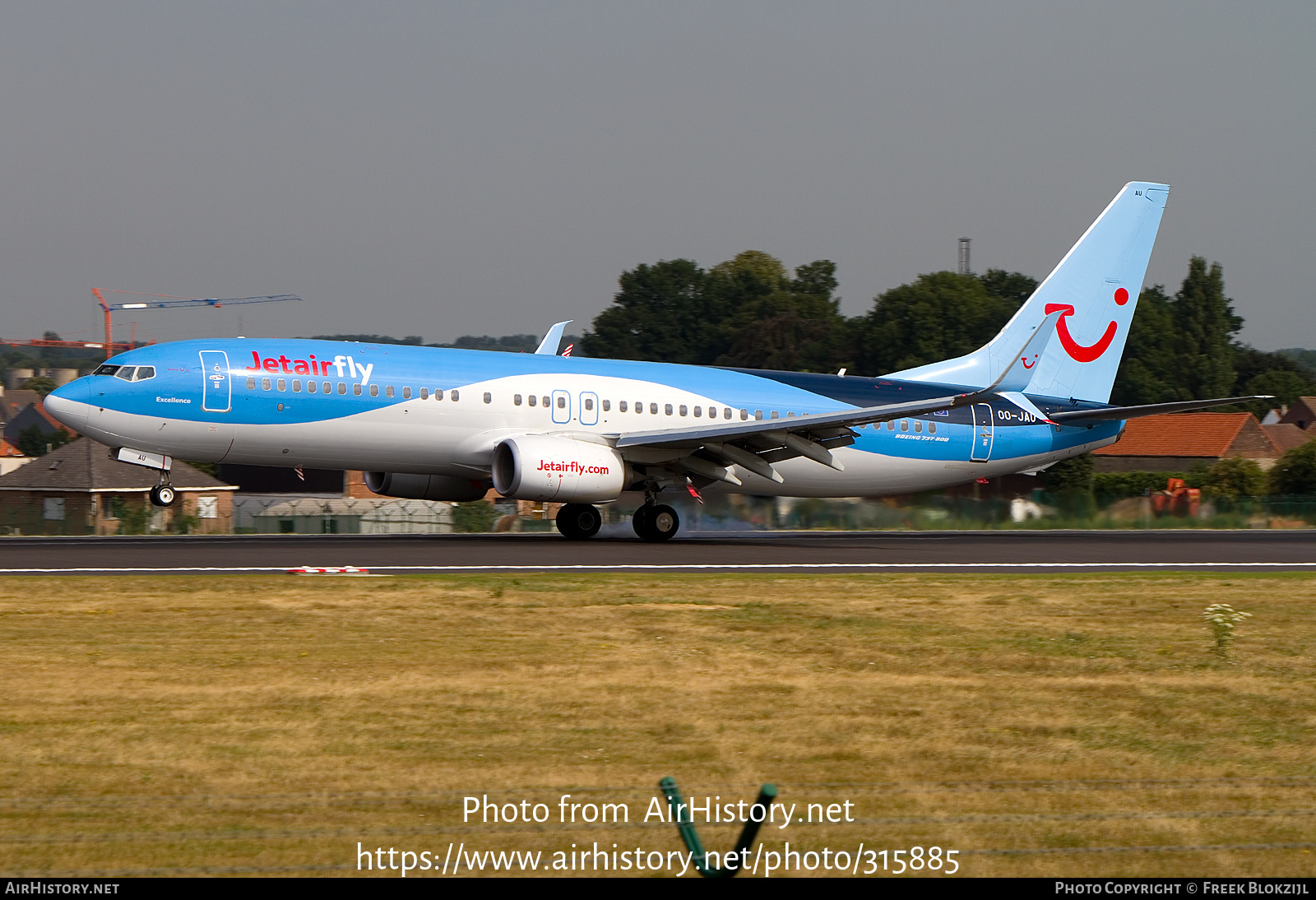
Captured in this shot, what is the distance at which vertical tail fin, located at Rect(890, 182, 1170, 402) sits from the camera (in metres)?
36.7

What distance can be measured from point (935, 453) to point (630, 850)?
27442mm

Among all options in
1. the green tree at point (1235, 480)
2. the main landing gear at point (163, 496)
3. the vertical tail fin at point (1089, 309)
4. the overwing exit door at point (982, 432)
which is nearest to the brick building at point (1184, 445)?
the green tree at point (1235, 480)

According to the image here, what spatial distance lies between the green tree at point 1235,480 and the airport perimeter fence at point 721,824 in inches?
2285

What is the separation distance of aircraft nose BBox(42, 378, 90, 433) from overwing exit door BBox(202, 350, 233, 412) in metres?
2.24

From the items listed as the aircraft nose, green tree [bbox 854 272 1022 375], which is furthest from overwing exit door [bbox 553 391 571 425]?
green tree [bbox 854 272 1022 375]

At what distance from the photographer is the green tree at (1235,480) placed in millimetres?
63250

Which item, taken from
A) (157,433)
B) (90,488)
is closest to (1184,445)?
(90,488)

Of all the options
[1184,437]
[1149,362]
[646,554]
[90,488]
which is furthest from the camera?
[1149,362]

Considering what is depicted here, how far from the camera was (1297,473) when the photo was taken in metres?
58.6

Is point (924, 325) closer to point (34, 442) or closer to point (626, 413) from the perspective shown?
point (34, 442)

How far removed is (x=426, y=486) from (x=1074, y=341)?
1772 centimetres

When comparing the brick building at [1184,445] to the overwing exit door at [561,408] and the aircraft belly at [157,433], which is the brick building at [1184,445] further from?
the aircraft belly at [157,433]

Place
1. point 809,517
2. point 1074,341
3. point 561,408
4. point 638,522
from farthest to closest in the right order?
point 809,517 < point 1074,341 < point 638,522 < point 561,408

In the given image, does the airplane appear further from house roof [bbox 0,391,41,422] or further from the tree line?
house roof [bbox 0,391,41,422]
